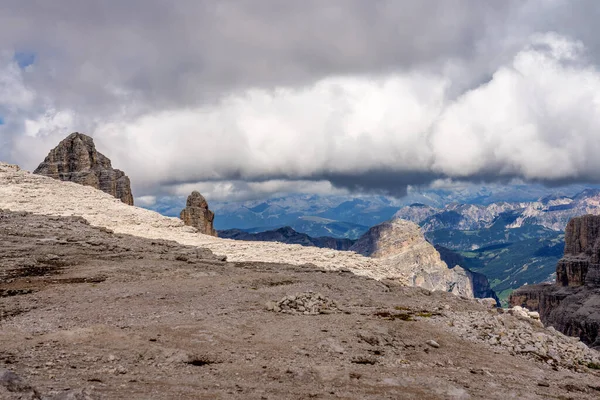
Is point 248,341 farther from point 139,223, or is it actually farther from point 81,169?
point 81,169

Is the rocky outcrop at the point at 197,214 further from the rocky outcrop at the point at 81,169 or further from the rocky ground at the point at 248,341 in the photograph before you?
the rocky ground at the point at 248,341

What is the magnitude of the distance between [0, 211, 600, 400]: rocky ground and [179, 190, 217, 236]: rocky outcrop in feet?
317

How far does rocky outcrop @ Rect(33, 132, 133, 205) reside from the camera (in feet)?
378

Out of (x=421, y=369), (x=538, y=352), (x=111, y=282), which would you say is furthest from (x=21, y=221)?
(x=538, y=352)

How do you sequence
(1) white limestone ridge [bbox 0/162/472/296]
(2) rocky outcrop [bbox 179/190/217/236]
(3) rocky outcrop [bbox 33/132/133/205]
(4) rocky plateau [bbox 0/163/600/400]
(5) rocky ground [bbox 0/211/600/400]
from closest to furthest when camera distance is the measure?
1. (5) rocky ground [bbox 0/211/600/400]
2. (4) rocky plateau [bbox 0/163/600/400]
3. (1) white limestone ridge [bbox 0/162/472/296]
4. (3) rocky outcrop [bbox 33/132/133/205]
5. (2) rocky outcrop [bbox 179/190/217/236]

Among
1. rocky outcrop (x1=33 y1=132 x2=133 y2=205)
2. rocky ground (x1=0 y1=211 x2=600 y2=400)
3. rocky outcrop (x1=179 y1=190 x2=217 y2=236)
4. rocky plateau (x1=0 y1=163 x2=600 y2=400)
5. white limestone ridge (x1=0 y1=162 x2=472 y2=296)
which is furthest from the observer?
rocky outcrop (x1=179 y1=190 x2=217 y2=236)

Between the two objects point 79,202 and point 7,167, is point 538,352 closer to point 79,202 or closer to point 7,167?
point 79,202

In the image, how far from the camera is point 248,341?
20.5m

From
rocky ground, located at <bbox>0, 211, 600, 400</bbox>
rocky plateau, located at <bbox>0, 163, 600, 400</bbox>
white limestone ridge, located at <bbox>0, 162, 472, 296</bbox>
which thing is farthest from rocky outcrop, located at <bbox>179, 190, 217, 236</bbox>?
rocky ground, located at <bbox>0, 211, 600, 400</bbox>

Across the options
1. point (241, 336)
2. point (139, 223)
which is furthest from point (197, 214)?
point (241, 336)

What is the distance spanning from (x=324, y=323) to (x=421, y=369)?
22.4 ft

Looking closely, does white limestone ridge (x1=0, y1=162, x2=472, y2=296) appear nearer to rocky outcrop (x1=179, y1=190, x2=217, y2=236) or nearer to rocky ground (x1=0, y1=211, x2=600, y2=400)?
rocky ground (x1=0, y1=211, x2=600, y2=400)

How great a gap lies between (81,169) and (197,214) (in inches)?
1364

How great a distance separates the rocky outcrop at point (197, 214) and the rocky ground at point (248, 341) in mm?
96682
